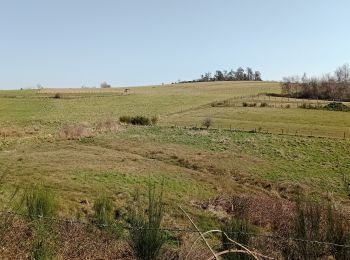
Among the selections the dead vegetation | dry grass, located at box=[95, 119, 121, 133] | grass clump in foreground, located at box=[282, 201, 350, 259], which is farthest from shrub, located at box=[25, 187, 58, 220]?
dry grass, located at box=[95, 119, 121, 133]

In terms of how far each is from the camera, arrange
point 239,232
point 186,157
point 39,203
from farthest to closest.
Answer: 1. point 186,157
2. point 39,203
3. point 239,232

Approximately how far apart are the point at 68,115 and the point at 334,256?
7258 centimetres

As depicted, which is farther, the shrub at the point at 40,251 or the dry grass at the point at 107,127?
the dry grass at the point at 107,127

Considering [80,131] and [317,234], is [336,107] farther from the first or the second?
[317,234]

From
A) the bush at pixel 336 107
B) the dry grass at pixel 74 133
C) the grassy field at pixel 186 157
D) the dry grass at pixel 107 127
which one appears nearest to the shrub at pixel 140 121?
the grassy field at pixel 186 157

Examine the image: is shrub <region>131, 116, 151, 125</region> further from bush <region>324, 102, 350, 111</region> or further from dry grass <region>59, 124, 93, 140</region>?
bush <region>324, 102, 350, 111</region>

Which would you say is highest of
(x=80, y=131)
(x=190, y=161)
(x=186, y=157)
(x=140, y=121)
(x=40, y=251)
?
(x=40, y=251)

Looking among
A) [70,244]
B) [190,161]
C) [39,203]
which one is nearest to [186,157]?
[190,161]

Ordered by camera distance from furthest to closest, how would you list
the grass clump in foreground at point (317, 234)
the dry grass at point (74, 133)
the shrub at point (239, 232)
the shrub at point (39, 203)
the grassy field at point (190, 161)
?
the dry grass at point (74, 133) < the grassy field at point (190, 161) < the shrub at point (39, 203) < the shrub at point (239, 232) < the grass clump in foreground at point (317, 234)

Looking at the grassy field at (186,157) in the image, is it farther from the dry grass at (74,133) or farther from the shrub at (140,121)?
the shrub at (140,121)

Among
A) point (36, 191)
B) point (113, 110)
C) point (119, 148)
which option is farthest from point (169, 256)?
point (113, 110)

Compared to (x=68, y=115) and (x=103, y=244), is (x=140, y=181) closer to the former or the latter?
(x=103, y=244)

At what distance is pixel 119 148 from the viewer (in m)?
43.2

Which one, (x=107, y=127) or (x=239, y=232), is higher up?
(x=239, y=232)
